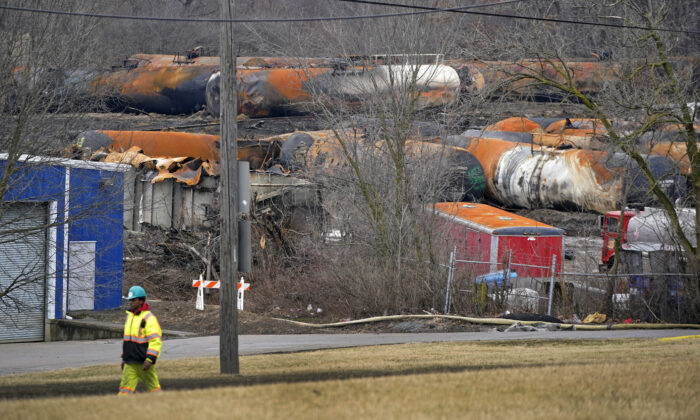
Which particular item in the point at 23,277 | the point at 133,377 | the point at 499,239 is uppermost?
the point at 499,239

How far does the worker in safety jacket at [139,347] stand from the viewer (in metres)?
9.23

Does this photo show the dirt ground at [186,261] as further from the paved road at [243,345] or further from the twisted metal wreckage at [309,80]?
the paved road at [243,345]

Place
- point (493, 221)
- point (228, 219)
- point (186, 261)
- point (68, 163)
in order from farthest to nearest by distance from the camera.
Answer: point (186, 261) → point (493, 221) → point (68, 163) → point (228, 219)

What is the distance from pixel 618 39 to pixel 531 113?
25.9 meters

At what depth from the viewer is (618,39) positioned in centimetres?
2250

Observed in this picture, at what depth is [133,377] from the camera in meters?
Answer: 9.34

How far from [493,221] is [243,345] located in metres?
11.7

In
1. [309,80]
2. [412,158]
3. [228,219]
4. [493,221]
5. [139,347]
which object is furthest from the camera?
[309,80]

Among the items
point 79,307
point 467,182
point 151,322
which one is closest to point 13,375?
point 151,322

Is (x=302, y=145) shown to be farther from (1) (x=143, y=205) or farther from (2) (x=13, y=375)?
(2) (x=13, y=375)

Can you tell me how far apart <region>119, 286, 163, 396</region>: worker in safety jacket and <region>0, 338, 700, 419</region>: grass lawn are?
0.40 m

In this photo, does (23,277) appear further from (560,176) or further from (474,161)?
(560,176)

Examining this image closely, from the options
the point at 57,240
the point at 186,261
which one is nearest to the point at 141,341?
the point at 57,240

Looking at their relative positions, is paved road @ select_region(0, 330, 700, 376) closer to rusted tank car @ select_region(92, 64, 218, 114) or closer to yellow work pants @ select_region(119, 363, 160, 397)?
yellow work pants @ select_region(119, 363, 160, 397)
